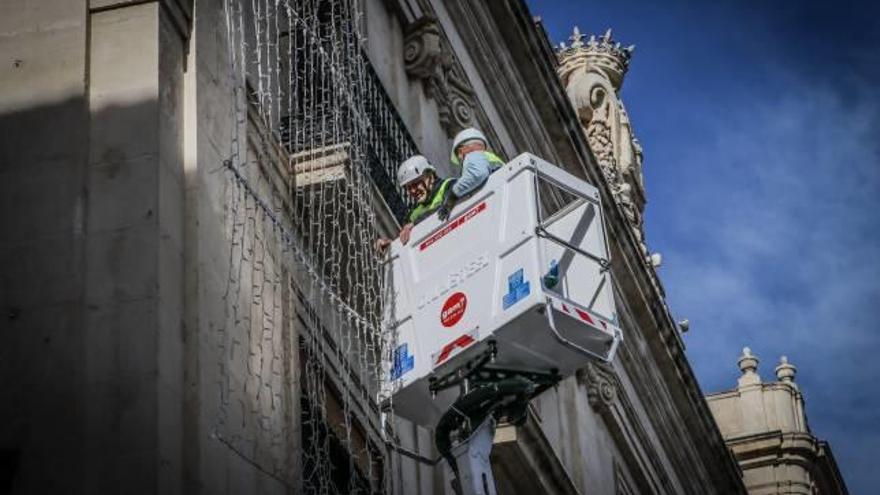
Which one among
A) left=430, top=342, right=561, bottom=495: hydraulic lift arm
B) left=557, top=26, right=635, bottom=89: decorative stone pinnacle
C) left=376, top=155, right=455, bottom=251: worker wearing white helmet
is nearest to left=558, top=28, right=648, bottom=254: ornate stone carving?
left=557, top=26, right=635, bottom=89: decorative stone pinnacle

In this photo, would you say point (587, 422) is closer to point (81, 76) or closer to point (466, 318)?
point (466, 318)

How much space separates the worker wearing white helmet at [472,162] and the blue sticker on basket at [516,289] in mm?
791

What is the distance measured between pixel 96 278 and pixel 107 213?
0.42m

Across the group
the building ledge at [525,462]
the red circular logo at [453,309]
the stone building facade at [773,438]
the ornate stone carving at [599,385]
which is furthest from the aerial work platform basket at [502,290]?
the stone building facade at [773,438]

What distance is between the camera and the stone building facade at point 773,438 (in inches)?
1377

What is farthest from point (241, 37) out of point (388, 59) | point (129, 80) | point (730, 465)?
point (730, 465)

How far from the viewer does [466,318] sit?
1520cm

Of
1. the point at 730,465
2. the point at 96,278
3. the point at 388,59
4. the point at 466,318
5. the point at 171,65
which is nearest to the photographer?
the point at 96,278

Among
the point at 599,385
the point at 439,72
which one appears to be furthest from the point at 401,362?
the point at 599,385

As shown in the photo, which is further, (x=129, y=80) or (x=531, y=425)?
(x=531, y=425)

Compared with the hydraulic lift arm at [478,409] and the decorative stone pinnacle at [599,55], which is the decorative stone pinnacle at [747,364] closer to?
the decorative stone pinnacle at [599,55]

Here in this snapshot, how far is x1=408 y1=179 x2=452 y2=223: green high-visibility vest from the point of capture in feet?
52.0

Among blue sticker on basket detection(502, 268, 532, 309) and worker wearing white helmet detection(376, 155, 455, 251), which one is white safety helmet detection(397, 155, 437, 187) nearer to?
worker wearing white helmet detection(376, 155, 455, 251)

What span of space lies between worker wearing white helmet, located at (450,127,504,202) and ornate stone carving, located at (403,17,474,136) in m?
4.67
